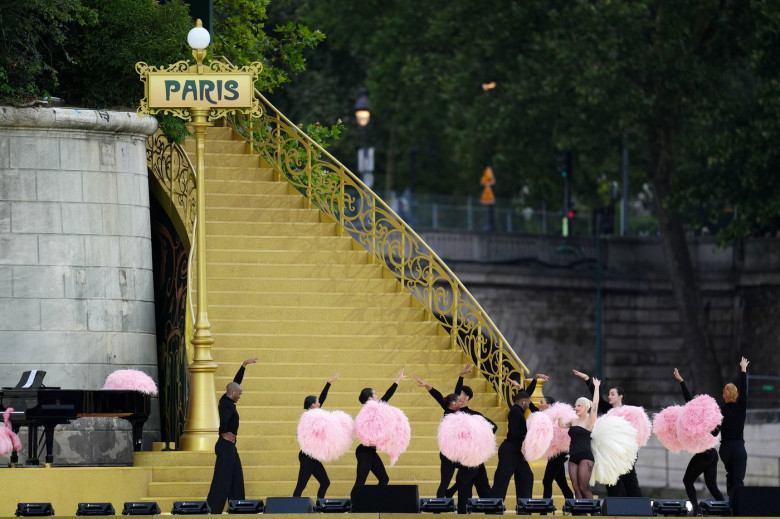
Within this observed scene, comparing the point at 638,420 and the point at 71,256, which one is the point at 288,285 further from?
the point at 638,420

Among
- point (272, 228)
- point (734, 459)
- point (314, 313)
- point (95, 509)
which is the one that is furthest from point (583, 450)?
point (272, 228)

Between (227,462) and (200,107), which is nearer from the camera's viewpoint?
(227,462)

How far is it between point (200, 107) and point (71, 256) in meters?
2.46

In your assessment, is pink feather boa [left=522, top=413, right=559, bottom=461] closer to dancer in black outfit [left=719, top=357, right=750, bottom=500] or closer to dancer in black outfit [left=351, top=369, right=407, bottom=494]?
dancer in black outfit [left=351, top=369, right=407, bottom=494]

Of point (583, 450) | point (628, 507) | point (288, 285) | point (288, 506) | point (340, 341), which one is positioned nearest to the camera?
point (288, 506)

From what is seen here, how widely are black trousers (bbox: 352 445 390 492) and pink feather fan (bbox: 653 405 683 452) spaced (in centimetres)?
317

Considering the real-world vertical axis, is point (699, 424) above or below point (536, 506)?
above

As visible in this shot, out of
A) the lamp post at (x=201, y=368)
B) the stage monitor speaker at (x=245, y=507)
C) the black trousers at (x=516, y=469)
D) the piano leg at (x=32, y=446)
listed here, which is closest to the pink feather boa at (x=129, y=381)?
the lamp post at (x=201, y=368)

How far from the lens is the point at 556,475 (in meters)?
21.8

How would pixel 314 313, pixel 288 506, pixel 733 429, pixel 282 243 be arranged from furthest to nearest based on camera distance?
pixel 282 243 → pixel 314 313 → pixel 733 429 → pixel 288 506

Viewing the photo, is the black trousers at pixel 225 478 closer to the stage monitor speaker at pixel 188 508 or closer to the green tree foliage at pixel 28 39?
the stage monitor speaker at pixel 188 508

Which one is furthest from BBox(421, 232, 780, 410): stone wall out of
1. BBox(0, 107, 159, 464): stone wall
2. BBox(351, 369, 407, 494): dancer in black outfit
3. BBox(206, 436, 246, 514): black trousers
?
BBox(206, 436, 246, 514): black trousers

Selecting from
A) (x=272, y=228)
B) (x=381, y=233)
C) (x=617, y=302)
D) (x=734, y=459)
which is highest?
(x=272, y=228)

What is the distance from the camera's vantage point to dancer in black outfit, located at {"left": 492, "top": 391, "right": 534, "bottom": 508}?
2138 centimetres
